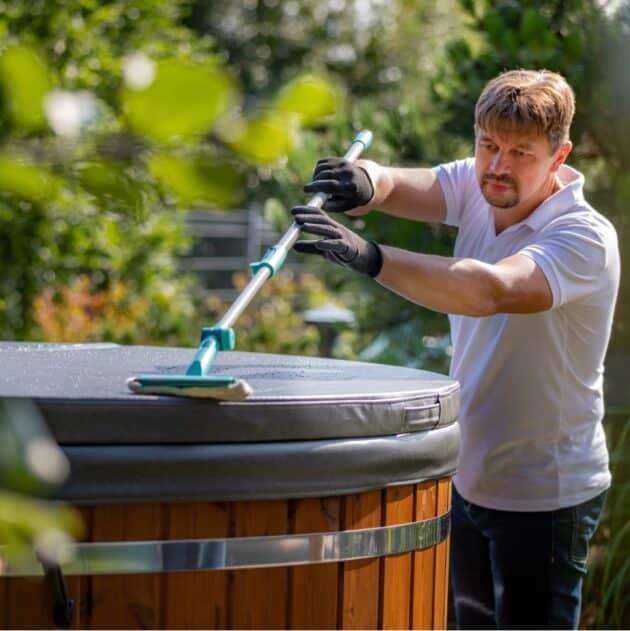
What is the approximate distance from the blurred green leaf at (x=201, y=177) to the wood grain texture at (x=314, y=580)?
4.58 feet

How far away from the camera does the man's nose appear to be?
246 cm

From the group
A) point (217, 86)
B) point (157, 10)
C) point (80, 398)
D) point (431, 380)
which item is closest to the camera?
point (217, 86)

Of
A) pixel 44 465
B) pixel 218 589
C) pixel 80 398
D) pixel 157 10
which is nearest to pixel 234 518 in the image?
pixel 218 589

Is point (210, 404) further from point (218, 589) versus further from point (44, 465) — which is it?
point (44, 465)

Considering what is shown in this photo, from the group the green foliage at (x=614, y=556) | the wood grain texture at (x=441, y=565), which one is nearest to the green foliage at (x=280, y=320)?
the green foliage at (x=614, y=556)

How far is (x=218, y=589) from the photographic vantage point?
1800mm

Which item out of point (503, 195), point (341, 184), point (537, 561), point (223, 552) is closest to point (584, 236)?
point (503, 195)

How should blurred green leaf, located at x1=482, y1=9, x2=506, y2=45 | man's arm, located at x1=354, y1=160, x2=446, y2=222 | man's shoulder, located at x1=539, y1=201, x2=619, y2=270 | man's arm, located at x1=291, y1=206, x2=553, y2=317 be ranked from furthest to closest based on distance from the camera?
blurred green leaf, located at x1=482, y1=9, x2=506, y2=45 → man's arm, located at x1=354, y1=160, x2=446, y2=222 → man's shoulder, located at x1=539, y1=201, x2=619, y2=270 → man's arm, located at x1=291, y1=206, x2=553, y2=317

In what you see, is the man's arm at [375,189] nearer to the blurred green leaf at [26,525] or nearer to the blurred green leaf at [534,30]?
the blurred green leaf at [534,30]

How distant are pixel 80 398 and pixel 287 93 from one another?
4.22 ft

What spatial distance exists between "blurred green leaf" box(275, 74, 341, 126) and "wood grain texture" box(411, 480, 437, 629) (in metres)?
1.60

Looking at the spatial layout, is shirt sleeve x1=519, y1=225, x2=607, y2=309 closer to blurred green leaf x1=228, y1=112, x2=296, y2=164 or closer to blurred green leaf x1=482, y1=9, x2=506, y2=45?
blurred green leaf x1=228, y1=112, x2=296, y2=164

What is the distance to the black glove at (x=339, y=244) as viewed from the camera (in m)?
2.23

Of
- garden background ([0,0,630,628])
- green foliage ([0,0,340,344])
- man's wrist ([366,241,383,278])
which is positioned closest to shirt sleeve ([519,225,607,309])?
man's wrist ([366,241,383,278])
